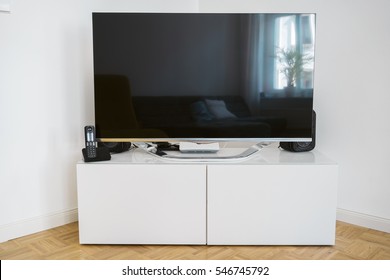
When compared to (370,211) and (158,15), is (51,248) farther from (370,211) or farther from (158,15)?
(370,211)

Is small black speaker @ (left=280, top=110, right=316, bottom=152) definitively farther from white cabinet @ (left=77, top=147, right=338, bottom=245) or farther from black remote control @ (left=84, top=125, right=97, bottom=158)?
black remote control @ (left=84, top=125, right=97, bottom=158)

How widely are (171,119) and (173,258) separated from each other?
0.80 metres

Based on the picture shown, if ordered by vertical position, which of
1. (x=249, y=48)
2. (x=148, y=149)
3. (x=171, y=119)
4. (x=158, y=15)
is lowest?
(x=148, y=149)

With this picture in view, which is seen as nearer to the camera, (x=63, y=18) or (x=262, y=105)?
(x=262, y=105)

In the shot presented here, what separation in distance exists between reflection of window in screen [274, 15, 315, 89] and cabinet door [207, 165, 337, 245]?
0.51 metres

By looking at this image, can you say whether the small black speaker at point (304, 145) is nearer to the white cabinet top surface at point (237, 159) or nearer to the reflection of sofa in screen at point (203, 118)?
the white cabinet top surface at point (237, 159)

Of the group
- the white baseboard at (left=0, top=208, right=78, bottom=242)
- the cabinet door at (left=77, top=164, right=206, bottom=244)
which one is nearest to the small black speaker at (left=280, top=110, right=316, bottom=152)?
the cabinet door at (left=77, top=164, right=206, bottom=244)

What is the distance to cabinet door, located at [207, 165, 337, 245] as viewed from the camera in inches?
88.4

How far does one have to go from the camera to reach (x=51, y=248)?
2309 millimetres

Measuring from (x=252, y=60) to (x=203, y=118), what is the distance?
45cm

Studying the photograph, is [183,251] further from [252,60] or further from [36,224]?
[252,60]

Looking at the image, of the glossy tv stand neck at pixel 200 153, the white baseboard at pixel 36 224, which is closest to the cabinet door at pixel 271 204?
the glossy tv stand neck at pixel 200 153

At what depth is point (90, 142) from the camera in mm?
2314

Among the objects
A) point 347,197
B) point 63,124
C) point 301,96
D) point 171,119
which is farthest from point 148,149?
point 347,197
